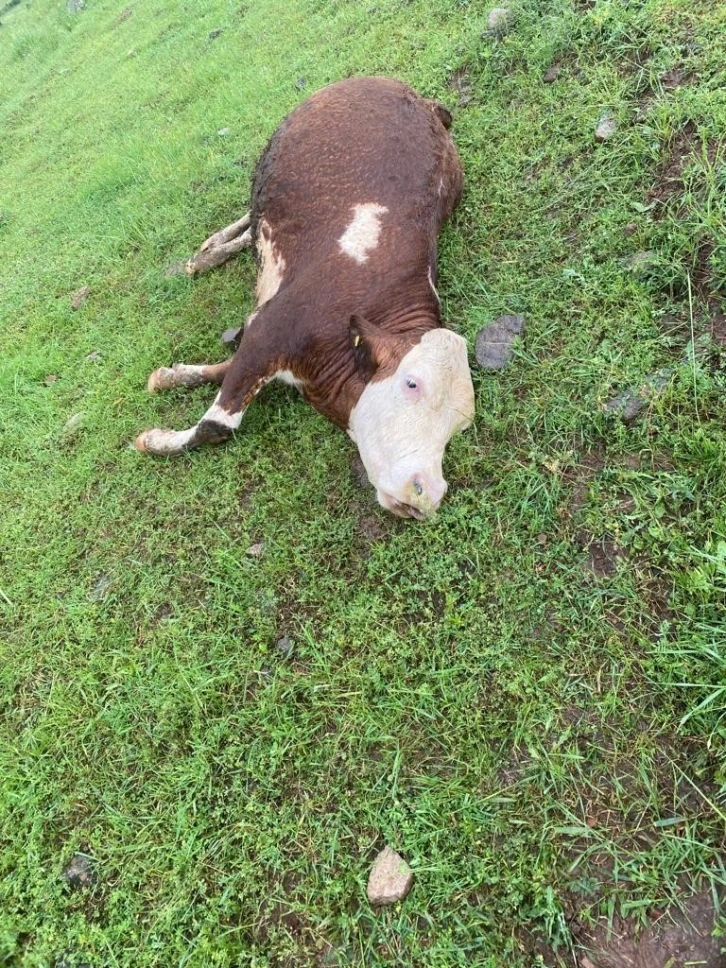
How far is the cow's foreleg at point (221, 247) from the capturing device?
4.87 meters

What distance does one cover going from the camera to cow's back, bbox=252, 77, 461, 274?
12.0 feet

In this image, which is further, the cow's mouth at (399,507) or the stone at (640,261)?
the stone at (640,261)

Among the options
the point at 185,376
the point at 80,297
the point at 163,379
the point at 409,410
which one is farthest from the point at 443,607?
the point at 80,297

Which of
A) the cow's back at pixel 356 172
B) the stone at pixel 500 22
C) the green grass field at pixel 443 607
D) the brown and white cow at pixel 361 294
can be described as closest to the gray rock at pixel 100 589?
the green grass field at pixel 443 607

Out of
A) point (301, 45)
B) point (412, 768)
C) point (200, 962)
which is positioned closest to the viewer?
point (200, 962)

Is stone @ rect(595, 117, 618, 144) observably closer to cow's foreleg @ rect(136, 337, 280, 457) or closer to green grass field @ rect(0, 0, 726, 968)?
green grass field @ rect(0, 0, 726, 968)

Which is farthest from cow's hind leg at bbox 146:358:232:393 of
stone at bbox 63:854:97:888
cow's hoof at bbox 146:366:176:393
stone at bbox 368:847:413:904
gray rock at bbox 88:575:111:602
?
stone at bbox 368:847:413:904

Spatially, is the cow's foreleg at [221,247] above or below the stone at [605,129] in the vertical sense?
above

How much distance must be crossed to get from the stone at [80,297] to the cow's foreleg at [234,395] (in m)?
2.34

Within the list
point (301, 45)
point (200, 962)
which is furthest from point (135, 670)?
point (301, 45)

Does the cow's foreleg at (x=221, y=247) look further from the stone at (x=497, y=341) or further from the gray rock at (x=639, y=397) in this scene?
the gray rock at (x=639, y=397)

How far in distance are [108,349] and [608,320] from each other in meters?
3.49

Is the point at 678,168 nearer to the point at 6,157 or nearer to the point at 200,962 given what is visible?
the point at 200,962

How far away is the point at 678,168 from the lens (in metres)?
3.48
